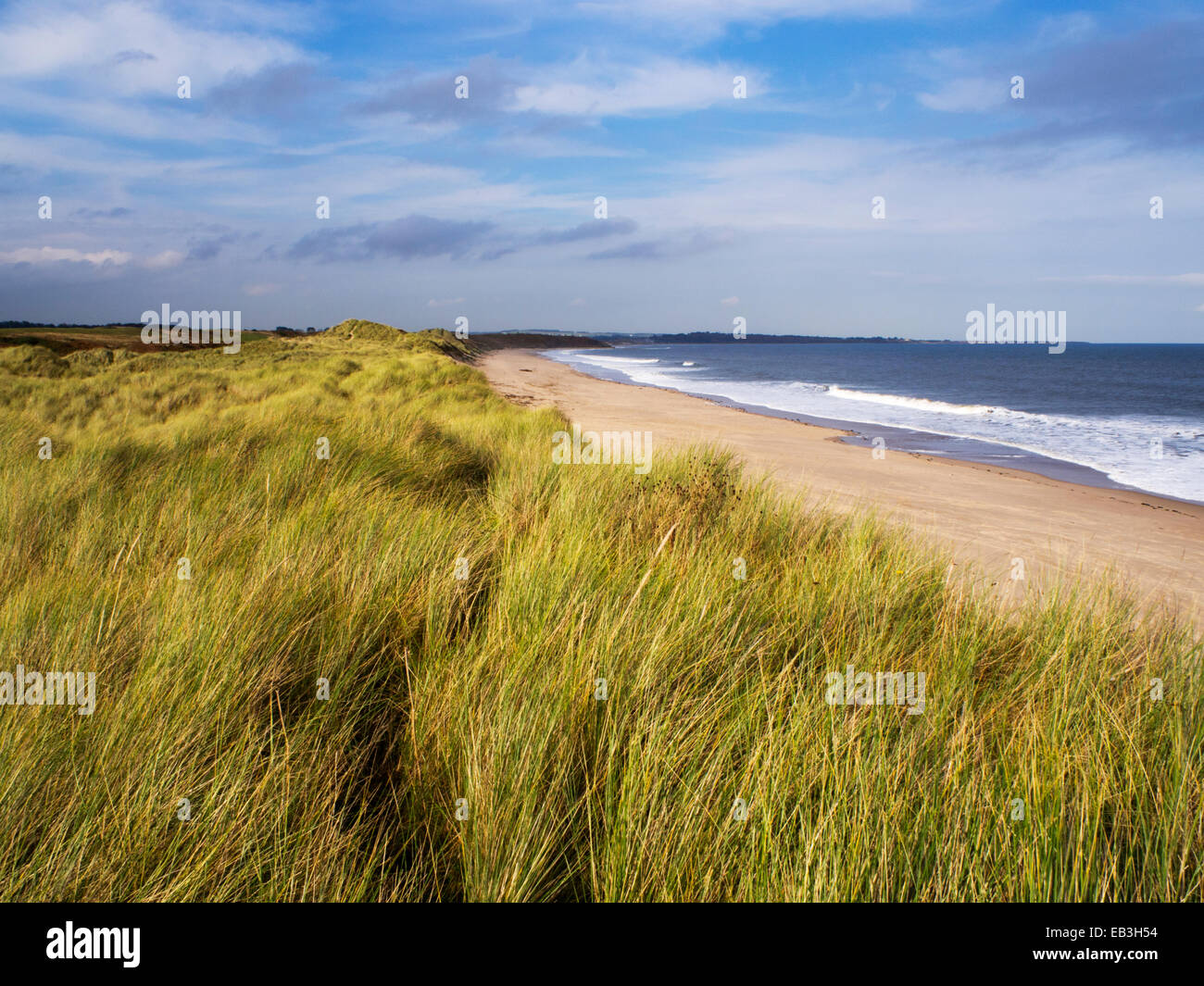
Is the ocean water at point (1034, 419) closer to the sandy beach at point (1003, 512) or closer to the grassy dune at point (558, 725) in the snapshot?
the sandy beach at point (1003, 512)

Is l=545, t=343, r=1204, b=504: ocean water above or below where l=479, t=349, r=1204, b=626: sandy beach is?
above

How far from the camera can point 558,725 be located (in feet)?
7.34

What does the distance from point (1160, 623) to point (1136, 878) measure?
2112mm

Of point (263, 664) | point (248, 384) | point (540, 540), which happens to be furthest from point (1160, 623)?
A: point (248, 384)

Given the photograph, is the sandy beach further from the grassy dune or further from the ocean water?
the ocean water

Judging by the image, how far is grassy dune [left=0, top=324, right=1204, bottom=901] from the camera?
5.81ft

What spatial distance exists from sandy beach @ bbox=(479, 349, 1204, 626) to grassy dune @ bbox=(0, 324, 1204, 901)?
3.83ft

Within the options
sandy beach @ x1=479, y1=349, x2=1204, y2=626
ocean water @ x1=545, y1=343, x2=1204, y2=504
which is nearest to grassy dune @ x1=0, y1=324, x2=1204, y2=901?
sandy beach @ x1=479, y1=349, x2=1204, y2=626

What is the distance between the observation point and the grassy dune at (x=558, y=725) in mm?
1771

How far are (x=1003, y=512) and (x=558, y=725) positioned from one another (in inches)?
315

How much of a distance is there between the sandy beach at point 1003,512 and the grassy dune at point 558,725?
1167 mm

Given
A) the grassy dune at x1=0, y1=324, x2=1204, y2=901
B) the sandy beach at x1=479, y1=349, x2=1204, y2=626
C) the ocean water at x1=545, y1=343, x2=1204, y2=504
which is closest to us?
the grassy dune at x1=0, y1=324, x2=1204, y2=901

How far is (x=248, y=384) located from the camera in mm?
16641

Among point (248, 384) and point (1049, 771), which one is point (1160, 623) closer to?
point (1049, 771)
